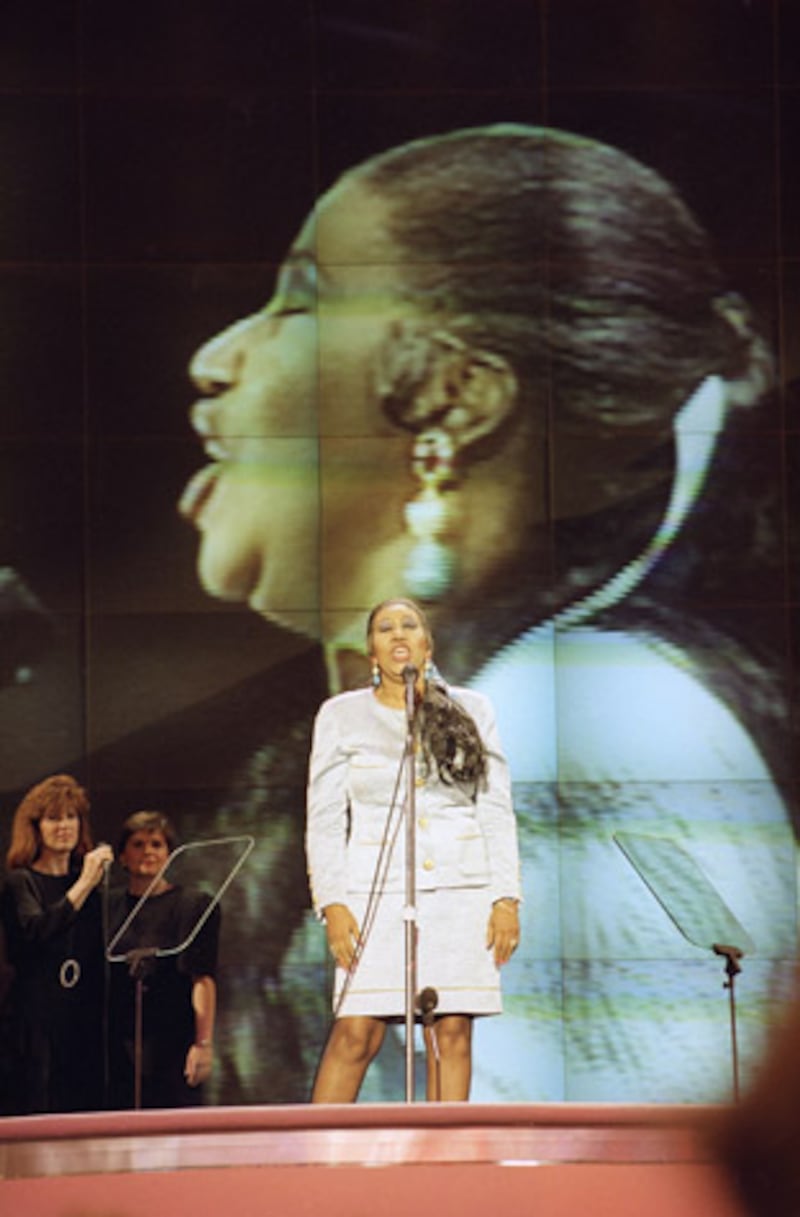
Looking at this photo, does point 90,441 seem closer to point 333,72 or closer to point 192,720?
point 192,720

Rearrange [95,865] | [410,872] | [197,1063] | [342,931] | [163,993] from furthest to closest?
1. [163,993]
2. [197,1063]
3. [95,865]
4. [342,931]
5. [410,872]

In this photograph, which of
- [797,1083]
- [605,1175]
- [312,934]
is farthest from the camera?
[312,934]

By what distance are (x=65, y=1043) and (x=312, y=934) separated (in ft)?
3.35

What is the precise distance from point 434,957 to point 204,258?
2864 millimetres

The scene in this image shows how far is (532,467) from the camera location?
6.57 meters

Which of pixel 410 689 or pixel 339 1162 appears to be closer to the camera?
pixel 339 1162

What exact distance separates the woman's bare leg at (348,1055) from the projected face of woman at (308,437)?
6.42ft

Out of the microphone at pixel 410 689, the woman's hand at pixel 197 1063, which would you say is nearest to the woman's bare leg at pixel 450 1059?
the microphone at pixel 410 689

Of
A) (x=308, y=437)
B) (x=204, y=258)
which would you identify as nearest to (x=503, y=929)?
(x=308, y=437)

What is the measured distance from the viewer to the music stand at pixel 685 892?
5.96 meters

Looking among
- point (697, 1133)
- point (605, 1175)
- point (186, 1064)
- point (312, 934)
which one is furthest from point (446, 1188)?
point (312, 934)

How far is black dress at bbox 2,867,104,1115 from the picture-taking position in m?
5.39

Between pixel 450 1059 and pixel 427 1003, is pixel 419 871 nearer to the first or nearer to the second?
pixel 427 1003

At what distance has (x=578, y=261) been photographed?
21.7 ft
